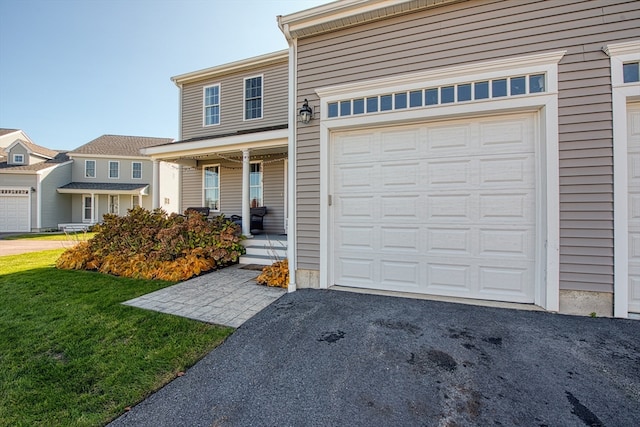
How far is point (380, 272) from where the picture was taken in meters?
4.10

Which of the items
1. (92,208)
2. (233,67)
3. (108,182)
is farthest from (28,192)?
(233,67)

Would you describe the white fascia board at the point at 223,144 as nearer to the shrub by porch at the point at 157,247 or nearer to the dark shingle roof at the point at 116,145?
the shrub by porch at the point at 157,247

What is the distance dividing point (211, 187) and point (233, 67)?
4.30 meters

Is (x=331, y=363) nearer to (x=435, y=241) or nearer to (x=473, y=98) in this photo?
(x=435, y=241)

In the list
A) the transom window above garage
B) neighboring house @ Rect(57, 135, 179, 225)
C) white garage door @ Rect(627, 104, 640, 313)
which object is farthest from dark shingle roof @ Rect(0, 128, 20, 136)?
white garage door @ Rect(627, 104, 640, 313)

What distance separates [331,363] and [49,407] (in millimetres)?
2130

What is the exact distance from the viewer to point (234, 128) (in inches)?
375

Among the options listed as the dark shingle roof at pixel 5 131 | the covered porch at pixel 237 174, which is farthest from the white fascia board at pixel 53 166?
the covered porch at pixel 237 174

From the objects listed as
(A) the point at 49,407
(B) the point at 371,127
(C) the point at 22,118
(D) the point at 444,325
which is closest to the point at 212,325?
(A) the point at 49,407

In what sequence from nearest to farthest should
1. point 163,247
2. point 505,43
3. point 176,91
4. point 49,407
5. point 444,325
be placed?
1. point 49,407
2. point 444,325
3. point 505,43
4. point 163,247
5. point 176,91

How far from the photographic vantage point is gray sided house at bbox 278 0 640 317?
124 inches

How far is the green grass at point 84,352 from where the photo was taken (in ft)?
6.50

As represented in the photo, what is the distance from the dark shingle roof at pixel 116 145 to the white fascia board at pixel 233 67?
1099 centimetres

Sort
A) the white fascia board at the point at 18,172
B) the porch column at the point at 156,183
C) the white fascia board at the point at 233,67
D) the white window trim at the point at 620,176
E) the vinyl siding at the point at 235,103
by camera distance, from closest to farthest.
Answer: the white window trim at the point at 620,176, the porch column at the point at 156,183, the white fascia board at the point at 233,67, the vinyl siding at the point at 235,103, the white fascia board at the point at 18,172
